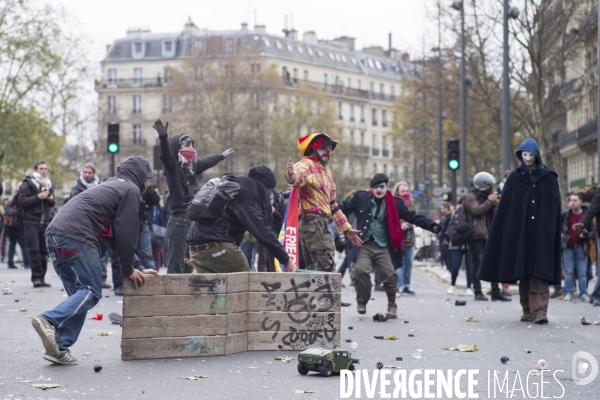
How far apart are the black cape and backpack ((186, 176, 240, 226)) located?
4.54 m

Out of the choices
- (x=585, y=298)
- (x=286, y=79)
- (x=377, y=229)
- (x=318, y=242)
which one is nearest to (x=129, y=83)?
(x=286, y=79)

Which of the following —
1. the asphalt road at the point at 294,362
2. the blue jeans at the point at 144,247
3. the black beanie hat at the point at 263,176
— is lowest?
the asphalt road at the point at 294,362

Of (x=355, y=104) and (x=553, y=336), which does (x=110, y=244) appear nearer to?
(x=553, y=336)

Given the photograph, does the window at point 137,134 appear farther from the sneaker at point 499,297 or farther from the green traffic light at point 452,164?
the sneaker at point 499,297

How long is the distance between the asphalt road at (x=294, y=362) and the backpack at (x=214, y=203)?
1233mm

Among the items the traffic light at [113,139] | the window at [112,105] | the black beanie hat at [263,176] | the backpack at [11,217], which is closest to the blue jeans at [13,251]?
the backpack at [11,217]

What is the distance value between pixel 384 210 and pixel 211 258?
3.93 meters

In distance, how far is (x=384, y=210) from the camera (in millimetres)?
13984

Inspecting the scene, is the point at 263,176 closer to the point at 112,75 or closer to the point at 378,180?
the point at 378,180

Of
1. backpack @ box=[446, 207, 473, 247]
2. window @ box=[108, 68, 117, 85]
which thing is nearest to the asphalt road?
backpack @ box=[446, 207, 473, 247]

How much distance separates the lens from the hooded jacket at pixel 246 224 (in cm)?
1034

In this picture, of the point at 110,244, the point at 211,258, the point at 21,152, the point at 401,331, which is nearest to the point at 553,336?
the point at 401,331

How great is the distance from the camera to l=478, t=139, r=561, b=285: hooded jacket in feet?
44.7

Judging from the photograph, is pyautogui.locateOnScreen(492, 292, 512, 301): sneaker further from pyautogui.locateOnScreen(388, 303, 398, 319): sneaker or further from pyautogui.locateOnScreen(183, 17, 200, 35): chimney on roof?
pyautogui.locateOnScreen(183, 17, 200, 35): chimney on roof
